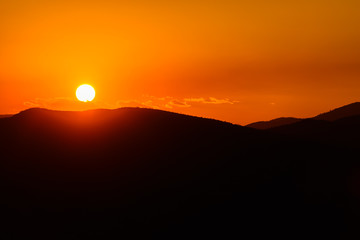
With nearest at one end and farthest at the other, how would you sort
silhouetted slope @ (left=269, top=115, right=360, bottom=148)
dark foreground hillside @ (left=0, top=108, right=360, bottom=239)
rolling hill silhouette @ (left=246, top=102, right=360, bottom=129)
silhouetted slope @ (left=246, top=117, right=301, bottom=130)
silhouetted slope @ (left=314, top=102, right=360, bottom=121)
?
dark foreground hillside @ (left=0, top=108, right=360, bottom=239)
silhouetted slope @ (left=269, top=115, right=360, bottom=148)
rolling hill silhouette @ (left=246, top=102, right=360, bottom=129)
silhouetted slope @ (left=314, top=102, right=360, bottom=121)
silhouetted slope @ (left=246, top=117, right=301, bottom=130)

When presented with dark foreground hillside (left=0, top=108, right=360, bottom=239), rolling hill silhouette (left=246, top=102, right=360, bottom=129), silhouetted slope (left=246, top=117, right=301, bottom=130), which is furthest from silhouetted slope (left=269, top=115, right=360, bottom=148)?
silhouetted slope (left=246, top=117, right=301, bottom=130)

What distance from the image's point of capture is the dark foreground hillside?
2436cm

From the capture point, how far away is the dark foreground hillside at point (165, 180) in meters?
24.4

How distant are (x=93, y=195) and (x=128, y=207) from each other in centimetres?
268

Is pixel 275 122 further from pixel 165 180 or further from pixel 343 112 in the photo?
pixel 165 180

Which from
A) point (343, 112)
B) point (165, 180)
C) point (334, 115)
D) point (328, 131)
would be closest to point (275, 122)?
point (334, 115)

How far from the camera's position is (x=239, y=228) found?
79.1 feet

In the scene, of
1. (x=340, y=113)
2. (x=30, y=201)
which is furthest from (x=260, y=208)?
(x=340, y=113)

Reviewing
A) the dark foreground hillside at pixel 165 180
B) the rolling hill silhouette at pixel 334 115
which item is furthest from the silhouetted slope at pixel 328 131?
the rolling hill silhouette at pixel 334 115

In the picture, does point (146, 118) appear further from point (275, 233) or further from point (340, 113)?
point (340, 113)

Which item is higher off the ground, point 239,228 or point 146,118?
point 146,118

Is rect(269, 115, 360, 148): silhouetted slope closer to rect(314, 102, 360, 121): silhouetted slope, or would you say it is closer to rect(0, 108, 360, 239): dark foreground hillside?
rect(0, 108, 360, 239): dark foreground hillside

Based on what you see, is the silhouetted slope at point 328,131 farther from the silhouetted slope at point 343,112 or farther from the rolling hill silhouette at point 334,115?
the silhouetted slope at point 343,112

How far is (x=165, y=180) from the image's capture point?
94.6ft
